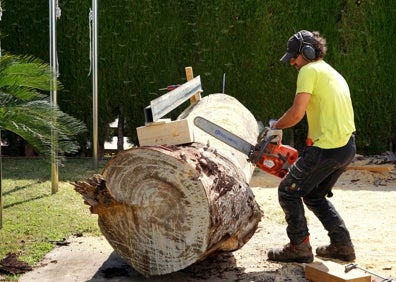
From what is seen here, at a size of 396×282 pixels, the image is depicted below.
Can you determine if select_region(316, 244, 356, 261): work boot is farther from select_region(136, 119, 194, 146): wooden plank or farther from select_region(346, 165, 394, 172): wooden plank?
select_region(346, 165, 394, 172): wooden plank

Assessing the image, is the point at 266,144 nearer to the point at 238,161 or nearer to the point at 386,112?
the point at 238,161

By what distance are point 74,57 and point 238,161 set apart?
607 cm

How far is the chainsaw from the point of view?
509 centimetres

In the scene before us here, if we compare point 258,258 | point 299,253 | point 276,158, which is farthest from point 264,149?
point 258,258

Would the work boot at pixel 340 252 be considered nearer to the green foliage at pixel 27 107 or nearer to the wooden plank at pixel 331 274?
the wooden plank at pixel 331 274

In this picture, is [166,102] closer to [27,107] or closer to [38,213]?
[27,107]

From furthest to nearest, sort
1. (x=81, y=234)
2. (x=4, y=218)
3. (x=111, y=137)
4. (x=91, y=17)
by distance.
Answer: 1. (x=111, y=137)
2. (x=91, y=17)
3. (x=4, y=218)
4. (x=81, y=234)

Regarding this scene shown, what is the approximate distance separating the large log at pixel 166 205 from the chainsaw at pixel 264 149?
0.27 meters

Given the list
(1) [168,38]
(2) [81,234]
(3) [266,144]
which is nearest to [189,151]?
(3) [266,144]

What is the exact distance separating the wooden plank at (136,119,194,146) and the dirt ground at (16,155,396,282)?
39.0 inches

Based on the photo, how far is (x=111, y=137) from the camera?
1145cm

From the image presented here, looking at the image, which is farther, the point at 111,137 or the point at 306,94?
the point at 111,137

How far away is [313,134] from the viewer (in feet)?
16.8

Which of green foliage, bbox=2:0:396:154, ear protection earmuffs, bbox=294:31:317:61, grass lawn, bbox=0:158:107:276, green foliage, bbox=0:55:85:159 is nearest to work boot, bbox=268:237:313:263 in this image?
ear protection earmuffs, bbox=294:31:317:61
